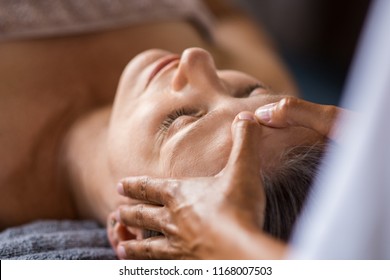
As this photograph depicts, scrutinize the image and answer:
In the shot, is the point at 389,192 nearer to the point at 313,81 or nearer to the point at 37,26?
the point at 37,26

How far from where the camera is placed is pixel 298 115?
2.65 feet

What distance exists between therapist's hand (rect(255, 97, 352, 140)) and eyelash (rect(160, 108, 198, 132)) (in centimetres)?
12

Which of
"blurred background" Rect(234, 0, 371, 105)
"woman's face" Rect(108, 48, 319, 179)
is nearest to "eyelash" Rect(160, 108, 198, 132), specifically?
"woman's face" Rect(108, 48, 319, 179)

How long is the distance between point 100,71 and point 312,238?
764 mm

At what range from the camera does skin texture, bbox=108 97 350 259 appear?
26.4 inches

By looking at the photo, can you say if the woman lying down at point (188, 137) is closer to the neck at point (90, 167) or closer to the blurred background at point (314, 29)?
the neck at point (90, 167)

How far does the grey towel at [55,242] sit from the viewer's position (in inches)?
35.6

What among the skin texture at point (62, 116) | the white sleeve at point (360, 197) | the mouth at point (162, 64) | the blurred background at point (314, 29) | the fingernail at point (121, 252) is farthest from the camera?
the blurred background at point (314, 29)

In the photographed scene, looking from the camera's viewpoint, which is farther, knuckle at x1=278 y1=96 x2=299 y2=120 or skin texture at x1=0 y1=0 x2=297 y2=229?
skin texture at x1=0 y1=0 x2=297 y2=229

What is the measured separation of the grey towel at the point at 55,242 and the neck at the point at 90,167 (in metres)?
0.06

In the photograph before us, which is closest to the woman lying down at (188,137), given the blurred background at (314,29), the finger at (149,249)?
the finger at (149,249)

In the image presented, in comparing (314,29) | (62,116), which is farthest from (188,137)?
(314,29)

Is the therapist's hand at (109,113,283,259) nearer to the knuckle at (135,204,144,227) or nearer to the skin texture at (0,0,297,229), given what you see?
the knuckle at (135,204,144,227)

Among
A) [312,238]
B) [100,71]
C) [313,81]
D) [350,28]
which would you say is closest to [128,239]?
[312,238]
